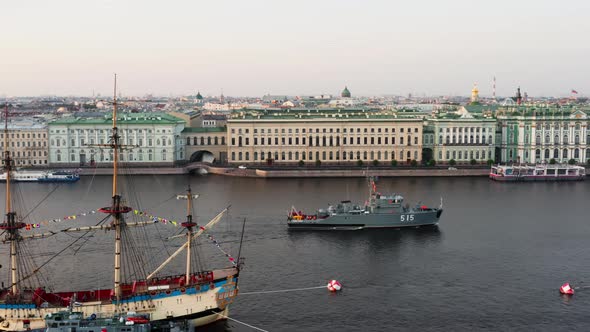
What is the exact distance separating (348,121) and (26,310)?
39.8 meters

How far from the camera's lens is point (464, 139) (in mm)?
59125

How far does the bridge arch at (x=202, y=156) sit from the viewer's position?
61.1 metres

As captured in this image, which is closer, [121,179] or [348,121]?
[121,179]

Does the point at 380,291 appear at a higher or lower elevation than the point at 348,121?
lower

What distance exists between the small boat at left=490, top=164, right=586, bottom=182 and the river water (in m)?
6.84

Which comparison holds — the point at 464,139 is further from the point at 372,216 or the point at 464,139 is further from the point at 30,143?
the point at 30,143

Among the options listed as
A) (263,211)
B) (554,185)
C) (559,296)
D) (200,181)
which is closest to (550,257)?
(559,296)

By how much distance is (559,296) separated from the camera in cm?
2438

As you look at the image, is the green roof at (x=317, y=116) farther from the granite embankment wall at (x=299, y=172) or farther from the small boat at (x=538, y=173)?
the small boat at (x=538, y=173)

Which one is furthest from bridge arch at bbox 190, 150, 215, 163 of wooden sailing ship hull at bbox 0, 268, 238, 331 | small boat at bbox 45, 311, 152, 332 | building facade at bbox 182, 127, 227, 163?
small boat at bbox 45, 311, 152, 332

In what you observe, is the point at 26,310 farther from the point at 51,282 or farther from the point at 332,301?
the point at 332,301

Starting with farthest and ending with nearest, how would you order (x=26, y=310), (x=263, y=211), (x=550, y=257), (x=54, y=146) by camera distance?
(x=54, y=146) → (x=263, y=211) → (x=550, y=257) → (x=26, y=310)

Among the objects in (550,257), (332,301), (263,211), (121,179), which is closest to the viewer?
(332,301)

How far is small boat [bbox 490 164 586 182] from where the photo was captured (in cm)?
5275
